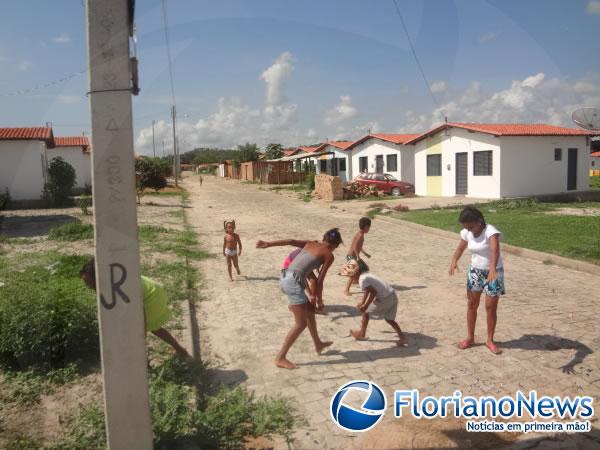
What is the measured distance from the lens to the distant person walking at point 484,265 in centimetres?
494

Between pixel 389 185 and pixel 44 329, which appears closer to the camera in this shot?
pixel 44 329

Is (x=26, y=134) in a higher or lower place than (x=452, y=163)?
higher

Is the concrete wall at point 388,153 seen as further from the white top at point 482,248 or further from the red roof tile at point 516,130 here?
the white top at point 482,248

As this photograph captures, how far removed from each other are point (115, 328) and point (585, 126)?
606 centimetres

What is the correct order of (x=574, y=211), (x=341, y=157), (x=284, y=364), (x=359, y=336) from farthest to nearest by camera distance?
(x=341, y=157), (x=574, y=211), (x=359, y=336), (x=284, y=364)

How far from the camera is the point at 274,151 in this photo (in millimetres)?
57844

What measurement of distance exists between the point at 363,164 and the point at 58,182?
757 inches

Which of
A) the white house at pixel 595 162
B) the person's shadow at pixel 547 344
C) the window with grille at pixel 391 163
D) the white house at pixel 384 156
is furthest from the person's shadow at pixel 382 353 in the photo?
the white house at pixel 595 162

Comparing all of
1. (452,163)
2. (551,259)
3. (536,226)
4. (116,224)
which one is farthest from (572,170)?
(116,224)

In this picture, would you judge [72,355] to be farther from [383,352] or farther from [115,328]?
[383,352]

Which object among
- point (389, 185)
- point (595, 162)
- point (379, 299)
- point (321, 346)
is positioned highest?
point (595, 162)

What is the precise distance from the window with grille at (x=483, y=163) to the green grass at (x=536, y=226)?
2.95 meters

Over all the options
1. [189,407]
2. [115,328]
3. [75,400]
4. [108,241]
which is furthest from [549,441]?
[75,400]

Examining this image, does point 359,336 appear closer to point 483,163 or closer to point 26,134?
point 483,163
